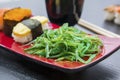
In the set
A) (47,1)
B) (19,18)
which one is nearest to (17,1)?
(47,1)

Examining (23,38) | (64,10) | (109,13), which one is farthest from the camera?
(109,13)

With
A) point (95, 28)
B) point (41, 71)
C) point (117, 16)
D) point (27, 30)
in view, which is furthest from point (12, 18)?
point (117, 16)

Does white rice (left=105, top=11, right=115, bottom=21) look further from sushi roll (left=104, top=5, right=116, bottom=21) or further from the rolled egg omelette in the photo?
the rolled egg omelette

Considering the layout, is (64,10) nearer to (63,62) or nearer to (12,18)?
(12,18)

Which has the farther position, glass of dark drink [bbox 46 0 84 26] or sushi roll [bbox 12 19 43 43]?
glass of dark drink [bbox 46 0 84 26]

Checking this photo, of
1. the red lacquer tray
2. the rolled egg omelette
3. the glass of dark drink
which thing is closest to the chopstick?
the glass of dark drink

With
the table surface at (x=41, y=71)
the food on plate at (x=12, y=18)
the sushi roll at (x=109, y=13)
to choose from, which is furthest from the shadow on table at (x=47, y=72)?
the sushi roll at (x=109, y=13)

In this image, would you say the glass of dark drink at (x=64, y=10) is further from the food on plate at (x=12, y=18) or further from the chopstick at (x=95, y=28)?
the food on plate at (x=12, y=18)
